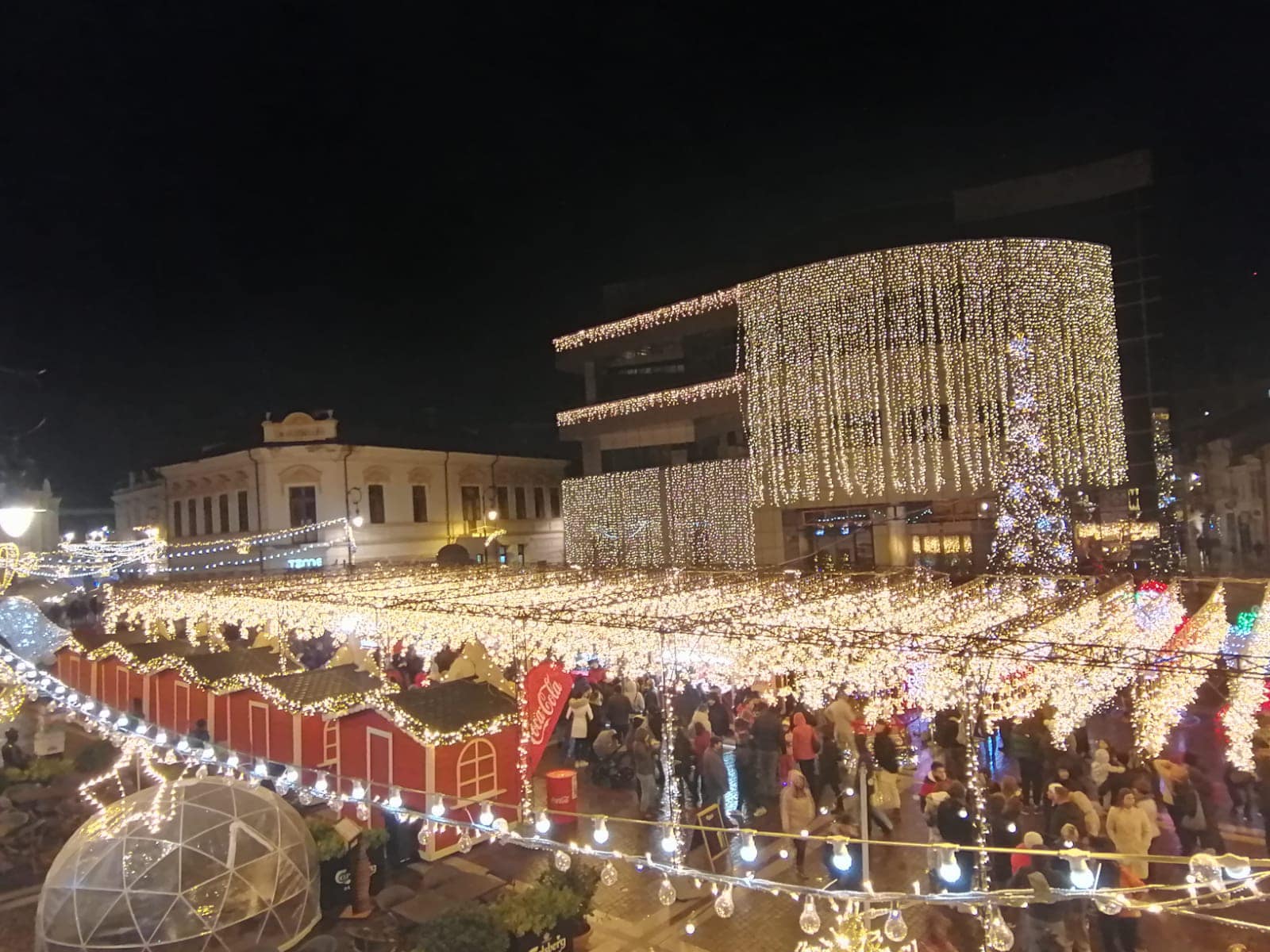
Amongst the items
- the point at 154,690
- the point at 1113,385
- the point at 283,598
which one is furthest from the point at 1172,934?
the point at 1113,385

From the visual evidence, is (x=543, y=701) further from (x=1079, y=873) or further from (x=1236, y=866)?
(x=1236, y=866)

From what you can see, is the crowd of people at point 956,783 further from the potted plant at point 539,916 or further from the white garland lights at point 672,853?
the potted plant at point 539,916

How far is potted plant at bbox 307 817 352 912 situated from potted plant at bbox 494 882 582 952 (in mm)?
2432

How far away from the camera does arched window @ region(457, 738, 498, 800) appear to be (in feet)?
32.0

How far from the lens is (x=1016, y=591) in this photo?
14352 mm

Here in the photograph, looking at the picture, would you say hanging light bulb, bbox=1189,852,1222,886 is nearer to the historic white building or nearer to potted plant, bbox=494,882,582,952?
potted plant, bbox=494,882,582,952

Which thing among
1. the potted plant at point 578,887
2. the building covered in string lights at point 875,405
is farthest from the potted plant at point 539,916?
the building covered in string lights at point 875,405

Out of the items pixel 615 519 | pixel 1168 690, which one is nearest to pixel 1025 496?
pixel 1168 690

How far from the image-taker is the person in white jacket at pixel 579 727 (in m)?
13.0

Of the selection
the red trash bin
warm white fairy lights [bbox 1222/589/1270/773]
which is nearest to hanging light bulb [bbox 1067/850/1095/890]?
warm white fairy lights [bbox 1222/589/1270/773]

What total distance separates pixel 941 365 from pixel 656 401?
36.6ft

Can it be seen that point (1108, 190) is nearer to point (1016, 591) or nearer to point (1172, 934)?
point (1016, 591)

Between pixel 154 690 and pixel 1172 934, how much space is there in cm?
1669

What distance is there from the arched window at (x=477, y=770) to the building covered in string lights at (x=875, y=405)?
16487mm
